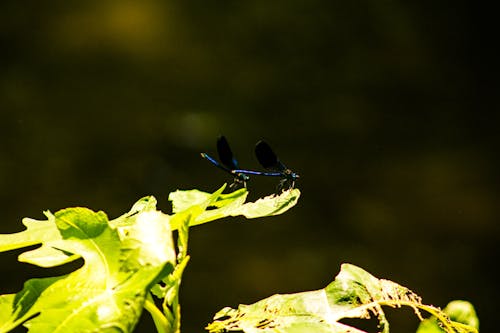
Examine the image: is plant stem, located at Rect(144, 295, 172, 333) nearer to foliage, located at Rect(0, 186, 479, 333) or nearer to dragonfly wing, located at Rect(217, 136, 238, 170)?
foliage, located at Rect(0, 186, 479, 333)

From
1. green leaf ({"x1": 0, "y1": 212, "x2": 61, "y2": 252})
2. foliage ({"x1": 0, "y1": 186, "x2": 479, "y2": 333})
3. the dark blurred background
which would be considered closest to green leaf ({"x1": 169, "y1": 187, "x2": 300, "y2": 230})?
foliage ({"x1": 0, "y1": 186, "x2": 479, "y2": 333})

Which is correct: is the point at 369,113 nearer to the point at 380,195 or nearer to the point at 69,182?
the point at 380,195

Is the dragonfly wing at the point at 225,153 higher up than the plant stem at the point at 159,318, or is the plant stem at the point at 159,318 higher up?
the dragonfly wing at the point at 225,153

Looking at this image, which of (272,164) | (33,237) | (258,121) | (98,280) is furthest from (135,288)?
(258,121)

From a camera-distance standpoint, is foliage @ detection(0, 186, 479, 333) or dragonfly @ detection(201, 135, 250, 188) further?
dragonfly @ detection(201, 135, 250, 188)

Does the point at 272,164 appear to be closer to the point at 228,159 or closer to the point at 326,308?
the point at 228,159

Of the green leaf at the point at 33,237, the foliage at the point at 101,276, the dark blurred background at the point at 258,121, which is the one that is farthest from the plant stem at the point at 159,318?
the dark blurred background at the point at 258,121

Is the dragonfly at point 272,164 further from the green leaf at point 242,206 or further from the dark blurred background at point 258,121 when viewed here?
the dark blurred background at point 258,121
